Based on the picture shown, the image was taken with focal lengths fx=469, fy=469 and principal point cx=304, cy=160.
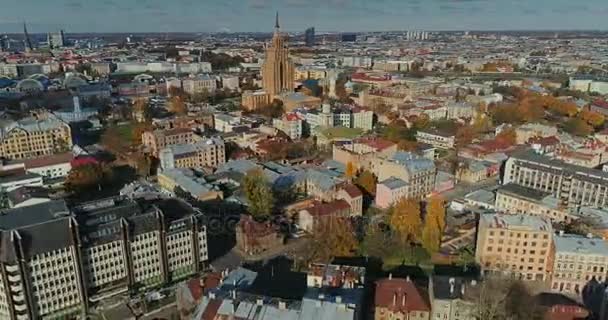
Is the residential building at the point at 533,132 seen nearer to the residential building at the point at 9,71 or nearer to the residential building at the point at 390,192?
the residential building at the point at 390,192

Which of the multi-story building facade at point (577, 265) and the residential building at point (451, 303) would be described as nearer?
the residential building at point (451, 303)

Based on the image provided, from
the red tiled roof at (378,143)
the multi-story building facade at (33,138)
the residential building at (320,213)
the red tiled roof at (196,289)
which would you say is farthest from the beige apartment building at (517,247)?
the multi-story building facade at (33,138)

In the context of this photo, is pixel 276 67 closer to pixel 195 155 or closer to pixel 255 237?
pixel 195 155

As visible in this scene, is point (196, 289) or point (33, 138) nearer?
point (196, 289)

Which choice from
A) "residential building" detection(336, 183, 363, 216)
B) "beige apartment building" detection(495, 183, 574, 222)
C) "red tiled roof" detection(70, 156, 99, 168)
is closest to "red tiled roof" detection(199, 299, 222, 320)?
"residential building" detection(336, 183, 363, 216)

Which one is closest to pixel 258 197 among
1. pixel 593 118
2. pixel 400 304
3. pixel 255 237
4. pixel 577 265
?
pixel 255 237

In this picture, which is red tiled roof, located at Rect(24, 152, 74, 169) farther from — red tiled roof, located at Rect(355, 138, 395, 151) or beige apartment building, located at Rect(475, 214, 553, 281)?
beige apartment building, located at Rect(475, 214, 553, 281)
